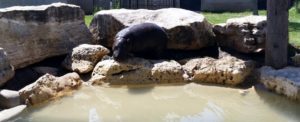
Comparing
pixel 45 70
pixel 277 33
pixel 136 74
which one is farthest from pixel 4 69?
pixel 277 33

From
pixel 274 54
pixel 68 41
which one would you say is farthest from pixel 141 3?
pixel 274 54

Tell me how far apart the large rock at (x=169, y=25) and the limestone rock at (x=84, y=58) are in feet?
2.24

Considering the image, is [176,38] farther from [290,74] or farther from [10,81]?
[10,81]

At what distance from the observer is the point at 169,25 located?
8977mm

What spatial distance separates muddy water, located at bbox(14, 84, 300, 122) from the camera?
629 cm

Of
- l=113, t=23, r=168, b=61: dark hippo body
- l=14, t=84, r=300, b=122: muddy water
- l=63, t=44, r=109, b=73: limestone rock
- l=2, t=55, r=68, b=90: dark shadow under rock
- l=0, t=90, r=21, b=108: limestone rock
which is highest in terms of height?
l=113, t=23, r=168, b=61: dark hippo body

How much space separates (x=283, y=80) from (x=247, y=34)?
156 cm

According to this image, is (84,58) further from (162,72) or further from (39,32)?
(162,72)

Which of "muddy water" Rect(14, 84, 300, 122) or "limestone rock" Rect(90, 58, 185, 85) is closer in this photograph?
"muddy water" Rect(14, 84, 300, 122)

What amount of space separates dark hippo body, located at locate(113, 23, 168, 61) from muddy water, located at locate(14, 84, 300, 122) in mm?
895

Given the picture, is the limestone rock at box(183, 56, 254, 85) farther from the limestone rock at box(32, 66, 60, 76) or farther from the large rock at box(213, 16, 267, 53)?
the limestone rock at box(32, 66, 60, 76)

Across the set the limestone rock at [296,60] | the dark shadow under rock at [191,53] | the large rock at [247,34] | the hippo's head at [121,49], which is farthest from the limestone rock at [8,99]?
the limestone rock at [296,60]

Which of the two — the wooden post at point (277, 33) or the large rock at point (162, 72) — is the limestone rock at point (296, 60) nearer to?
the wooden post at point (277, 33)

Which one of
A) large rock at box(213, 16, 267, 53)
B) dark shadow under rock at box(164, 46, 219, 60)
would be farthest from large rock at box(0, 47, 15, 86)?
large rock at box(213, 16, 267, 53)
